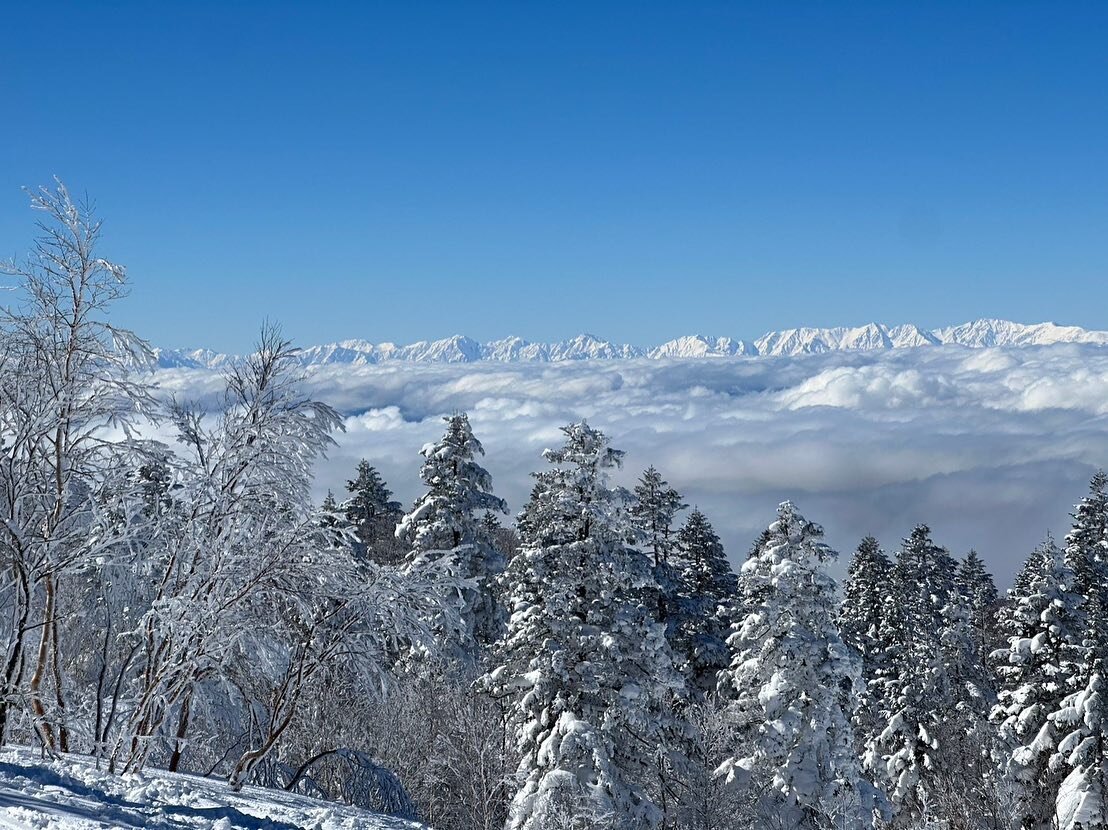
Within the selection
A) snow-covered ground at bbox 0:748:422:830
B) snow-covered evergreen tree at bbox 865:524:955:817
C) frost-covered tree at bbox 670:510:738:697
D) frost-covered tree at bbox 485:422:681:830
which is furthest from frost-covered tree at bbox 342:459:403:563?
snow-covered ground at bbox 0:748:422:830

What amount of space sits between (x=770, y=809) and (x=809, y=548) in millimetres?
6418

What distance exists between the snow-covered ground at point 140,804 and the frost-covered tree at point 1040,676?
23.2 meters

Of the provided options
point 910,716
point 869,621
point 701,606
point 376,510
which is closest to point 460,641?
point 701,606

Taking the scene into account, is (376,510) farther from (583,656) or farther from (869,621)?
(583,656)

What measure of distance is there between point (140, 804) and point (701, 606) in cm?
2343

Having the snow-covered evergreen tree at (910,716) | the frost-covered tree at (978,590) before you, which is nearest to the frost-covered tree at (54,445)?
the snow-covered evergreen tree at (910,716)

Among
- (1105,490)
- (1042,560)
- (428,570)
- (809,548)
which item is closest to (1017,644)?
(1042,560)

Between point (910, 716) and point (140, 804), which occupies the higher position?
point (140, 804)

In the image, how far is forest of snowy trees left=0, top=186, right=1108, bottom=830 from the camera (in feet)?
36.9

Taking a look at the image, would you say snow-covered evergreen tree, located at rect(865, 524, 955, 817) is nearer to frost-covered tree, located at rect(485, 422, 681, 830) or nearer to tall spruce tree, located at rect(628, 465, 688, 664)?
tall spruce tree, located at rect(628, 465, 688, 664)

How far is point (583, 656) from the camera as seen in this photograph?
19156mm

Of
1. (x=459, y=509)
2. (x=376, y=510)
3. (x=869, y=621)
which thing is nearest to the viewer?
(x=459, y=509)

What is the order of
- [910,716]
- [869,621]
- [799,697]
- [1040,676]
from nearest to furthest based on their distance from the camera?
[799,697] < [1040,676] < [910,716] < [869,621]

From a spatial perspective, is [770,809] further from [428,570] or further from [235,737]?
[428,570]
